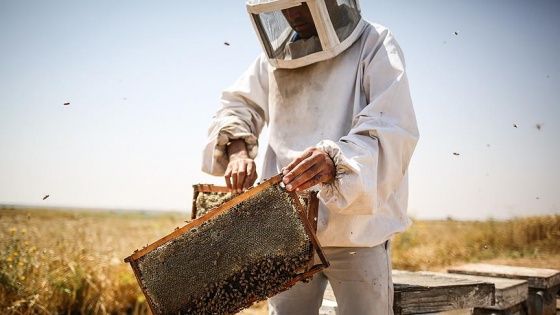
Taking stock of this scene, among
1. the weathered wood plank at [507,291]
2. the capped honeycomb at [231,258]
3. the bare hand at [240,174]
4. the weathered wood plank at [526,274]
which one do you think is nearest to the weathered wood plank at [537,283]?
the weathered wood plank at [526,274]

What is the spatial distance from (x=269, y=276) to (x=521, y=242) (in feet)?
31.2

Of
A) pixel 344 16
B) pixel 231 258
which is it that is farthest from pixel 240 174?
pixel 344 16

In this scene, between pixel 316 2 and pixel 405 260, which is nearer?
pixel 316 2

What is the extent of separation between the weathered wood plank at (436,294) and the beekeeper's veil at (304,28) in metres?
1.61

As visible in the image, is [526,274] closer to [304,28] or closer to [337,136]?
[337,136]

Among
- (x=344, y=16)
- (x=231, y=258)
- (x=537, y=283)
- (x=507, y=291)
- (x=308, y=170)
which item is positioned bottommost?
(x=537, y=283)

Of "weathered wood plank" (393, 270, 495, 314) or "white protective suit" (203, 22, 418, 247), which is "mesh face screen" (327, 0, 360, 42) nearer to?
"white protective suit" (203, 22, 418, 247)

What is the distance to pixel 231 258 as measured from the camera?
235 cm

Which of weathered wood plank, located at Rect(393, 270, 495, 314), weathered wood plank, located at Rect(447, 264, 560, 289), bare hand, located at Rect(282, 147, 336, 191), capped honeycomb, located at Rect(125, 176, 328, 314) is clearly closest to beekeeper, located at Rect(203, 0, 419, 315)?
bare hand, located at Rect(282, 147, 336, 191)

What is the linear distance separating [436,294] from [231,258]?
1692mm

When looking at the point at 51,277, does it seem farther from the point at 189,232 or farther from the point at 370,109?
the point at 370,109

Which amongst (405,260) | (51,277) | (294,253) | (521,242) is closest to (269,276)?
(294,253)

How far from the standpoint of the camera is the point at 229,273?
2346 mm

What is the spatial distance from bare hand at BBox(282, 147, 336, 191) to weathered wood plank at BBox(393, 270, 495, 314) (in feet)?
4.25
